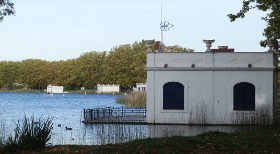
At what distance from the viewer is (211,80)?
31.7m

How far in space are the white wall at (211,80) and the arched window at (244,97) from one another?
23cm

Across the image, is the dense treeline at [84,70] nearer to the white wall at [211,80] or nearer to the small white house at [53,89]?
the small white house at [53,89]

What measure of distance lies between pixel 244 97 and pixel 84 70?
97824 mm

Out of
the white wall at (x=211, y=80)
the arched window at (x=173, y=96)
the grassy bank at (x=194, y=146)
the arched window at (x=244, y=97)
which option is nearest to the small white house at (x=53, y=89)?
Result: the arched window at (x=173, y=96)

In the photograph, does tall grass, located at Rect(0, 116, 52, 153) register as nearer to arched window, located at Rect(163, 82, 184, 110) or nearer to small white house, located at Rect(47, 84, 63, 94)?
arched window, located at Rect(163, 82, 184, 110)

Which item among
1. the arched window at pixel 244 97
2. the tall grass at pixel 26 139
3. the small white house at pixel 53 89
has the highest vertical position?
the small white house at pixel 53 89

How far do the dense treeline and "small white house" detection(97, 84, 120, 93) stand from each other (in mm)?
967

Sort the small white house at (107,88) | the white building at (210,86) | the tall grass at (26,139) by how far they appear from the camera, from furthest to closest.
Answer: the small white house at (107,88) < the white building at (210,86) < the tall grass at (26,139)

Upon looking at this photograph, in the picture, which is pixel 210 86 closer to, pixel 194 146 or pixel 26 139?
pixel 194 146

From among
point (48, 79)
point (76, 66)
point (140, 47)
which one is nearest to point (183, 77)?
point (140, 47)

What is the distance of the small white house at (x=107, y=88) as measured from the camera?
121075 millimetres

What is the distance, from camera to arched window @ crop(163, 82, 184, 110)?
31750mm

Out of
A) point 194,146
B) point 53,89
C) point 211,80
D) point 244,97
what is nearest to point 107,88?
point 53,89

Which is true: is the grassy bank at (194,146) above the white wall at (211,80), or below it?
below
